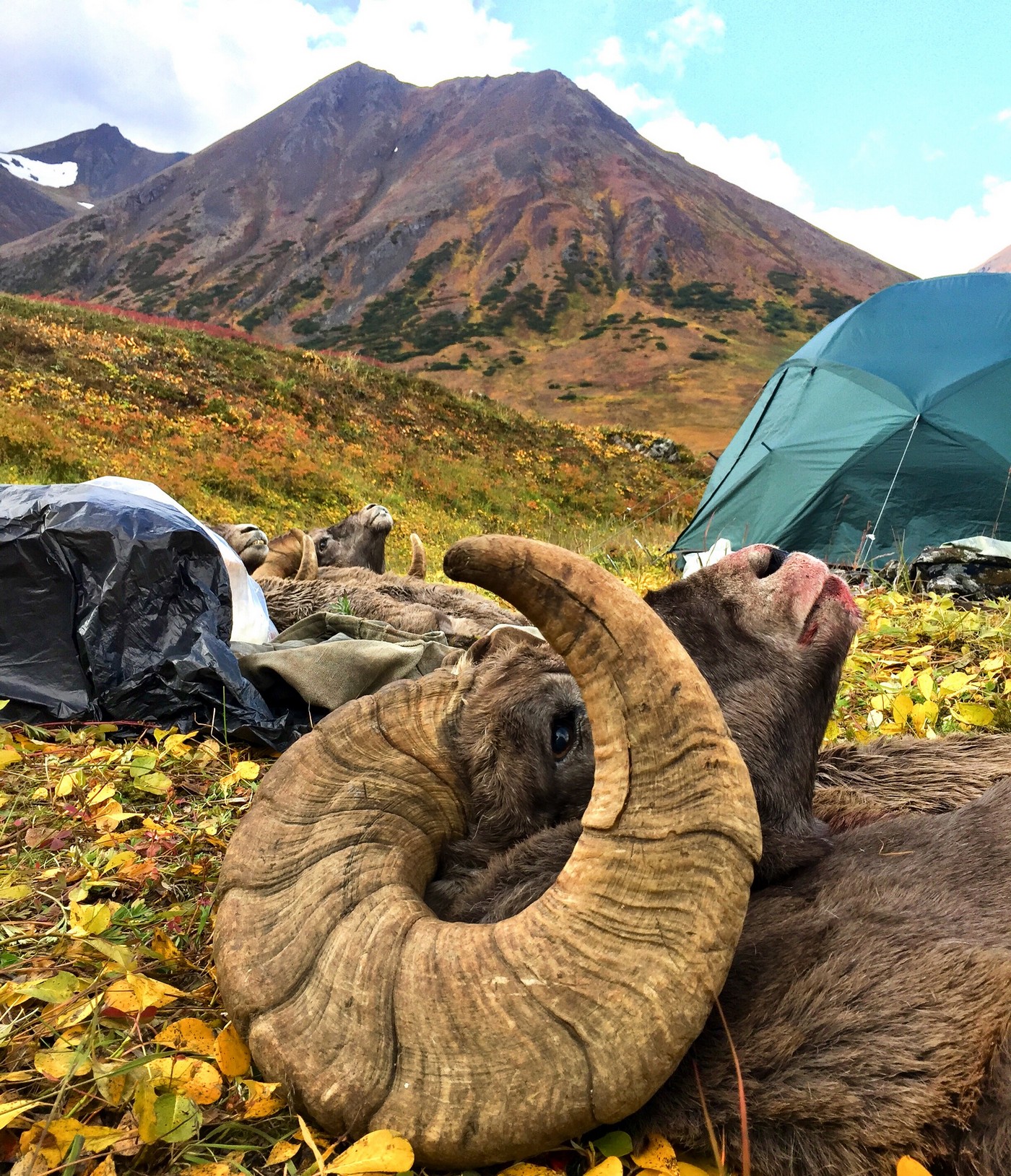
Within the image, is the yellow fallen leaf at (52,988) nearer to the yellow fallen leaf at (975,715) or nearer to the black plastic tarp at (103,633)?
the black plastic tarp at (103,633)

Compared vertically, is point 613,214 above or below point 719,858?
above

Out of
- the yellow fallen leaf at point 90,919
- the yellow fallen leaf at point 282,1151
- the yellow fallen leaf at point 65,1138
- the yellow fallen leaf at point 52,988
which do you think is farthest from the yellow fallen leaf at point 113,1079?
the yellow fallen leaf at point 90,919

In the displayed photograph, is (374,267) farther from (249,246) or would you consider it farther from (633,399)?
(633,399)

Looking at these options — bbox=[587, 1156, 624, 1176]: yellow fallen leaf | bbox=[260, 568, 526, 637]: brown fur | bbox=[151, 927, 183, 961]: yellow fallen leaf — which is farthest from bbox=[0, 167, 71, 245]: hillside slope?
bbox=[587, 1156, 624, 1176]: yellow fallen leaf

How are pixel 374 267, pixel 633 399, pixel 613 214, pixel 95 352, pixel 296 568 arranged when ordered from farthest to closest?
pixel 613 214, pixel 374 267, pixel 633 399, pixel 95 352, pixel 296 568

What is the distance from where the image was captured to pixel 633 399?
59719mm

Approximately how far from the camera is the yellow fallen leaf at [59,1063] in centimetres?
168

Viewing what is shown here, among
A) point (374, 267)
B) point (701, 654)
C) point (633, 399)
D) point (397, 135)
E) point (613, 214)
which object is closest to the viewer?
point (701, 654)

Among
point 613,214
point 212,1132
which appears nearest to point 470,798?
point 212,1132

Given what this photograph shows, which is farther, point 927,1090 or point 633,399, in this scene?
point 633,399

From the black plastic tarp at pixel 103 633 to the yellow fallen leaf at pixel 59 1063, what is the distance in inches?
96.3

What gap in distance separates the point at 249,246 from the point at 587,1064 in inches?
5199

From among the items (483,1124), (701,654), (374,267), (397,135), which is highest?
(397,135)

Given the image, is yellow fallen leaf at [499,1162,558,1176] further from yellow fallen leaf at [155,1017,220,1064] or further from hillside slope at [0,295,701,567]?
hillside slope at [0,295,701,567]
